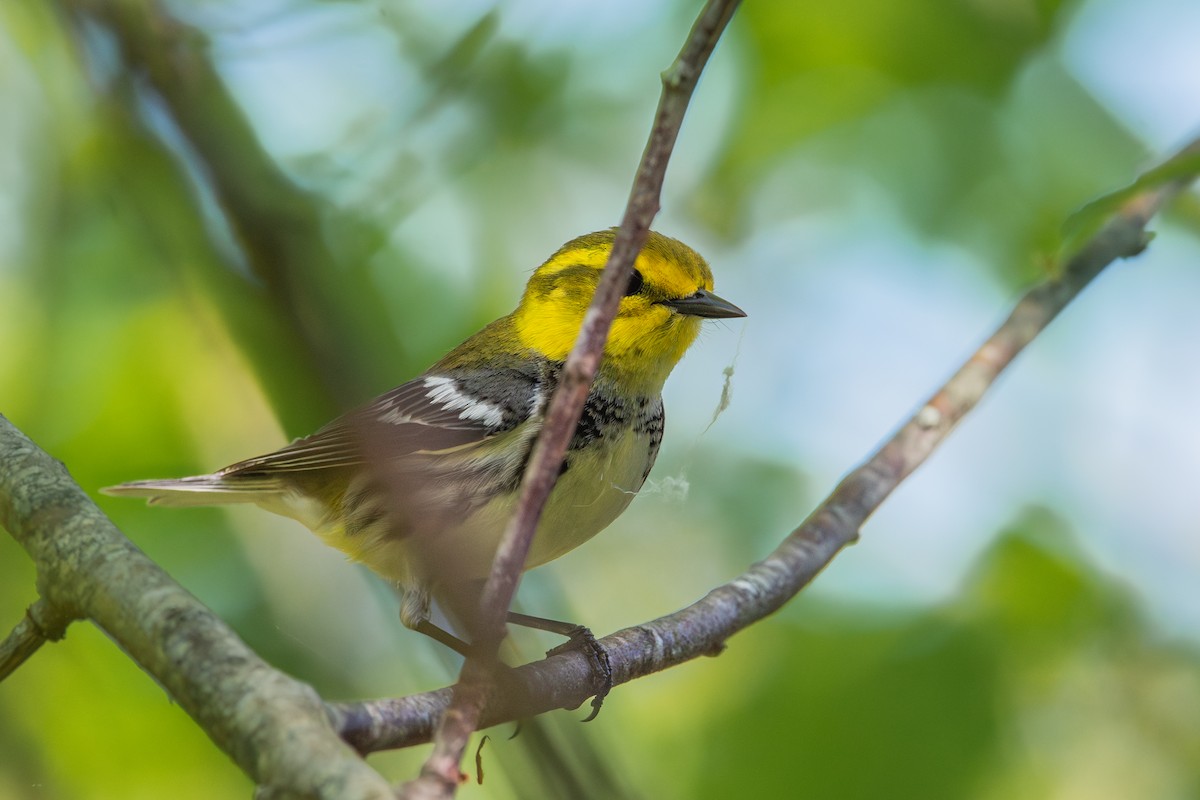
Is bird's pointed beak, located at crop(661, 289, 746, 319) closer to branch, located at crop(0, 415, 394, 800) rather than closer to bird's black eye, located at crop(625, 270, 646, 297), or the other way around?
bird's black eye, located at crop(625, 270, 646, 297)

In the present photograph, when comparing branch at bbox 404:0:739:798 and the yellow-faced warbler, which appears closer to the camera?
branch at bbox 404:0:739:798

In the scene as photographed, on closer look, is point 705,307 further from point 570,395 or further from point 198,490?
point 570,395

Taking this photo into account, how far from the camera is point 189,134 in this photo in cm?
154

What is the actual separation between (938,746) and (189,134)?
10.9ft

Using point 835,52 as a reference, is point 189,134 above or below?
below

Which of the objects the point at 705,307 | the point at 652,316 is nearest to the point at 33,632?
the point at 652,316

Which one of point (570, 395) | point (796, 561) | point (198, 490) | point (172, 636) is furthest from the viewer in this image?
point (198, 490)

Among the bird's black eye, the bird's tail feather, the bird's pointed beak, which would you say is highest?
the bird's tail feather

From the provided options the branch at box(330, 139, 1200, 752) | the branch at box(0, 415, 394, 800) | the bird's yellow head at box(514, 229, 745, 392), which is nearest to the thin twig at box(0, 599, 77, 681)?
the branch at box(0, 415, 394, 800)

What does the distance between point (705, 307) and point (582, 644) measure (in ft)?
4.34

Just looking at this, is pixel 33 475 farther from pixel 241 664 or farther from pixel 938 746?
pixel 938 746

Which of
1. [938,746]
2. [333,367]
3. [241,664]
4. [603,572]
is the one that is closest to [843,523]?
[938,746]

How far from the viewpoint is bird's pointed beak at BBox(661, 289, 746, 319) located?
4109mm

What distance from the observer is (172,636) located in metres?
1.78
